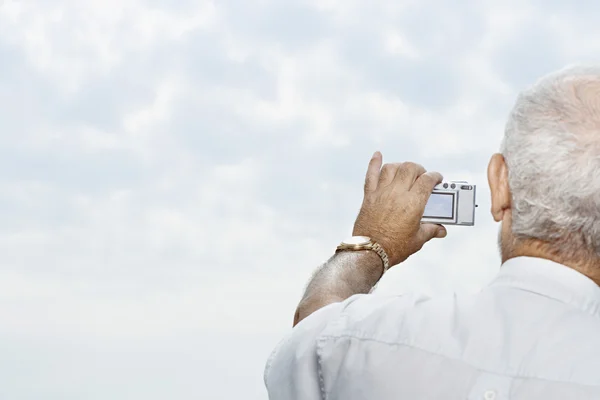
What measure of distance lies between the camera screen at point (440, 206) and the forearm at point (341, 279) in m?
0.42

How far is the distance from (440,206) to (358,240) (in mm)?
486

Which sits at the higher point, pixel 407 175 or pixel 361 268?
pixel 407 175

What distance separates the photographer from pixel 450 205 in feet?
13.0

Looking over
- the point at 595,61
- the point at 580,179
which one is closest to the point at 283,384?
the point at 580,179

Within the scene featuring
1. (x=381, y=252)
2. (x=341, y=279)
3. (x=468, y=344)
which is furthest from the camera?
(x=381, y=252)

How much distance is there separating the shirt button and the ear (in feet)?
2.29

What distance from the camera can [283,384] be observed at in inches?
113

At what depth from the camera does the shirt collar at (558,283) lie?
2613 mm

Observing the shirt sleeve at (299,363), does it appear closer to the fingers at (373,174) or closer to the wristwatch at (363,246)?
the wristwatch at (363,246)

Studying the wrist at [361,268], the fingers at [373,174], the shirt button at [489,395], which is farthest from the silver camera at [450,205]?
the shirt button at [489,395]

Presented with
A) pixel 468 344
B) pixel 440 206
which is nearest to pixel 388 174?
pixel 440 206

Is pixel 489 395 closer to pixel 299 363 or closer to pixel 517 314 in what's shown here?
pixel 517 314

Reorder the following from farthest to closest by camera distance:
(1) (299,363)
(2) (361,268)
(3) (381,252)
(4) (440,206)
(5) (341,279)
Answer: (4) (440,206)
(3) (381,252)
(2) (361,268)
(5) (341,279)
(1) (299,363)

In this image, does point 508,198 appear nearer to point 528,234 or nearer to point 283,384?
point 528,234
